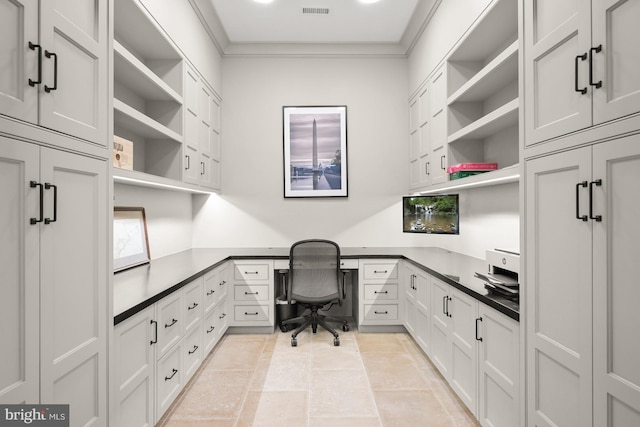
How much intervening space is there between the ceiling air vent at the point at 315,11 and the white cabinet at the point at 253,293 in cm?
240

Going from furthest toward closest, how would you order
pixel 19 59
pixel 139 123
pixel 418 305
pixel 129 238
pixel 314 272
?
pixel 314 272 → pixel 418 305 → pixel 129 238 → pixel 139 123 → pixel 19 59

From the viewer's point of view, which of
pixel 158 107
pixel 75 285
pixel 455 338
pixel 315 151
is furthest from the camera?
pixel 315 151

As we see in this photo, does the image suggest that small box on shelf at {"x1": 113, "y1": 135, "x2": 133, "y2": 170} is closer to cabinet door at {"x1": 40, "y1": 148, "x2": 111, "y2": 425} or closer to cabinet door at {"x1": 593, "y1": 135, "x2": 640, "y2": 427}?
cabinet door at {"x1": 40, "y1": 148, "x2": 111, "y2": 425}

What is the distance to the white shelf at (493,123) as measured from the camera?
1.97m

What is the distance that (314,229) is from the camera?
157 inches

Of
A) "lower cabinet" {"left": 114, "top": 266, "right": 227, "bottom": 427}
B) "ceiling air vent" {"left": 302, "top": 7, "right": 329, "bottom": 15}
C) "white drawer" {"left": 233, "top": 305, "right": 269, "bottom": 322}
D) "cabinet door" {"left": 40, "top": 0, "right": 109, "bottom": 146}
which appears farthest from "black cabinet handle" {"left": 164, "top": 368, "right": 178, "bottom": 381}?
"ceiling air vent" {"left": 302, "top": 7, "right": 329, "bottom": 15}

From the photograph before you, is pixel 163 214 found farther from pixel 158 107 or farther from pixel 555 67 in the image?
pixel 555 67

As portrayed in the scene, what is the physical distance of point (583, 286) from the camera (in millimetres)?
1144

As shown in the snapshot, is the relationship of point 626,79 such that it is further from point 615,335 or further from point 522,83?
point 615,335

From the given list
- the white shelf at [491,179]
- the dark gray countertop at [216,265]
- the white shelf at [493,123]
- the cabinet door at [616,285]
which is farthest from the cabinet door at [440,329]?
the cabinet door at [616,285]

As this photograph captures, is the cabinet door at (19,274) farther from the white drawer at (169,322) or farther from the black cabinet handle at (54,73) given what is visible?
the white drawer at (169,322)

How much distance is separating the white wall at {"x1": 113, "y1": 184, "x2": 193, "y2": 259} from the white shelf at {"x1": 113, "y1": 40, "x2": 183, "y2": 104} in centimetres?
73

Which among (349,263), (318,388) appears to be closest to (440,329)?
(318,388)

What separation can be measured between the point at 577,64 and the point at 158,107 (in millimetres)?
2774
